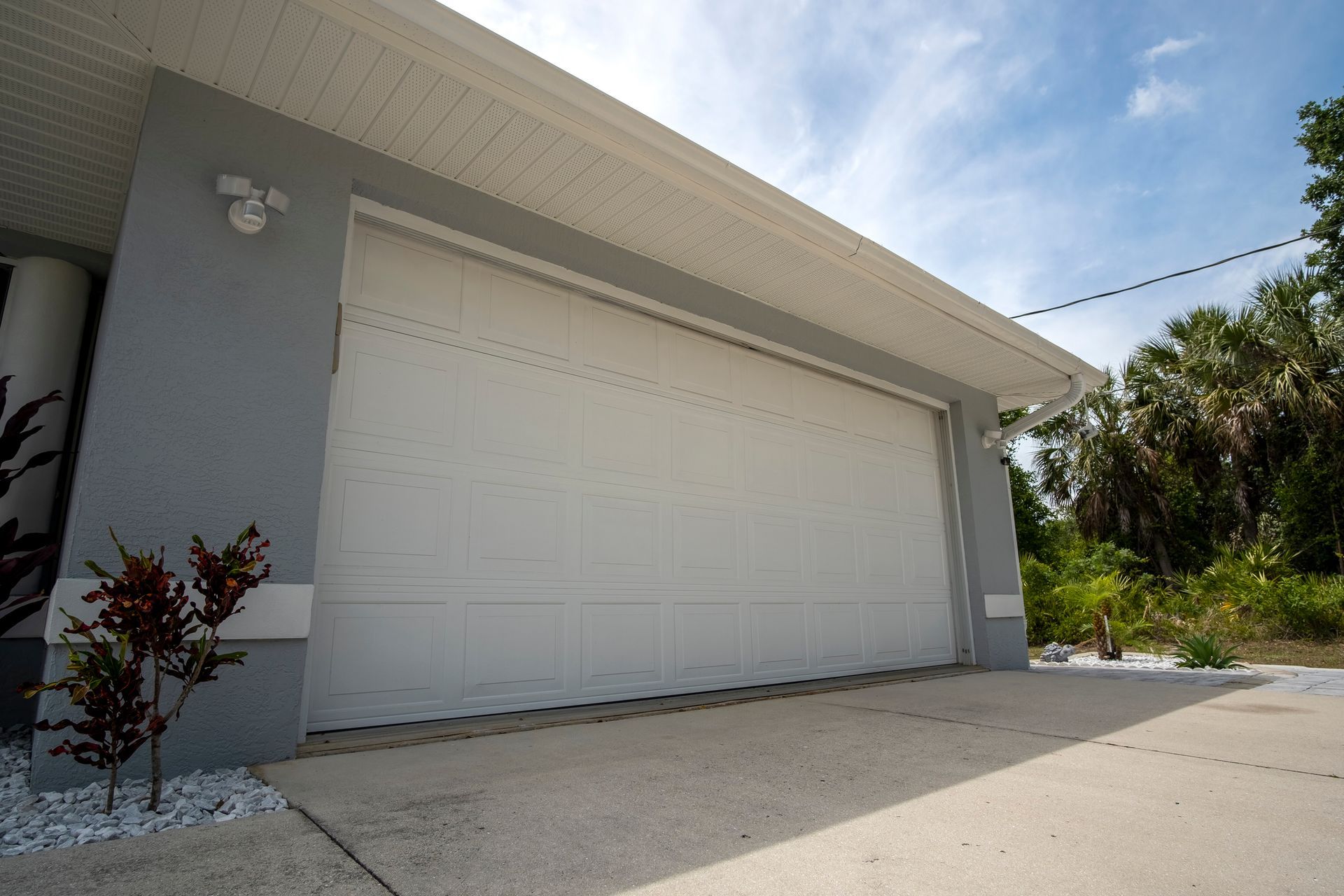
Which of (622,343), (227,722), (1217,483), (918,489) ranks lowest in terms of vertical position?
(227,722)

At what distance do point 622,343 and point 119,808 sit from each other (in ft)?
10.2

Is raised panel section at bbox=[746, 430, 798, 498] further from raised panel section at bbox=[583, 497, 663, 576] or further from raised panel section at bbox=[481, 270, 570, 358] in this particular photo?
raised panel section at bbox=[481, 270, 570, 358]

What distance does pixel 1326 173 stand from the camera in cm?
1203

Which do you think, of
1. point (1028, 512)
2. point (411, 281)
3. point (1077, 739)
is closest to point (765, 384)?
point (411, 281)

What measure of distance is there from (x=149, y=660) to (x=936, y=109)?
719 cm

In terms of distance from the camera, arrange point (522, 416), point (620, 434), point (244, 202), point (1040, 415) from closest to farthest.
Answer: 1. point (244, 202)
2. point (522, 416)
3. point (620, 434)
4. point (1040, 415)

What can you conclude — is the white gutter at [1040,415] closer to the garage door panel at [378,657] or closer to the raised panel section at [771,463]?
the raised panel section at [771,463]

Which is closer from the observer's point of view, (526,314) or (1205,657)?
(526,314)

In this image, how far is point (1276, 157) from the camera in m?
11.2

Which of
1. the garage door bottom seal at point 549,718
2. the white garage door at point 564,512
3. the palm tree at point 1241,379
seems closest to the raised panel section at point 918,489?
the white garage door at point 564,512

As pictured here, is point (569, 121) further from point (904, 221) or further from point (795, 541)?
point (904, 221)

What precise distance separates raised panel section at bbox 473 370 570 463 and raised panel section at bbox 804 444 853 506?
2.11m

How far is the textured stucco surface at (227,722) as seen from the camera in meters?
2.22

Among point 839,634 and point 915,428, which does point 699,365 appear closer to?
point 839,634
